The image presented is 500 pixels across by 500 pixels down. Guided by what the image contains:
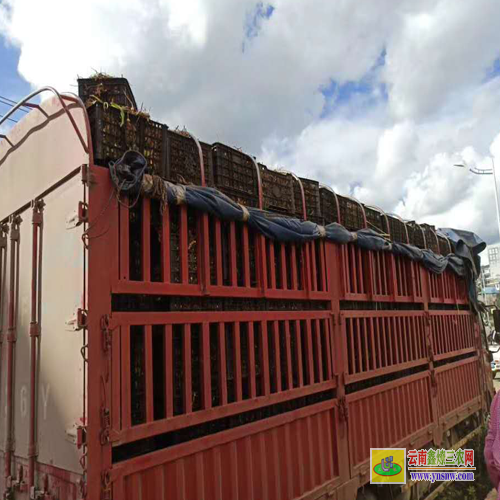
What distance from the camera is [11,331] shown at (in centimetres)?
312

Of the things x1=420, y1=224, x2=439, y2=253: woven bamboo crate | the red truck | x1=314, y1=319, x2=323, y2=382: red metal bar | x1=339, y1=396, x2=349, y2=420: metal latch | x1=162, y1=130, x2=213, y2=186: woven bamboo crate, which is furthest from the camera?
x1=420, y1=224, x2=439, y2=253: woven bamboo crate

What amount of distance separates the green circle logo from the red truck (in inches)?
10.5

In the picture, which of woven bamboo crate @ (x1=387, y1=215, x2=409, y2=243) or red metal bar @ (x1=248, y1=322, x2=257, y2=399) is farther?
woven bamboo crate @ (x1=387, y1=215, x2=409, y2=243)

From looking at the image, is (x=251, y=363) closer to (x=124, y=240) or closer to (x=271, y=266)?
(x=271, y=266)

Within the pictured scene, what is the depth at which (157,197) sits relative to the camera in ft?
9.19

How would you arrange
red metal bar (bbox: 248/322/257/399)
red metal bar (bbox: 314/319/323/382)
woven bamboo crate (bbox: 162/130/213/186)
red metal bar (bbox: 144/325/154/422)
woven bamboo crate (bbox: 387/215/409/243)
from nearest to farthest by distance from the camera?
red metal bar (bbox: 144/325/154/422), woven bamboo crate (bbox: 162/130/213/186), red metal bar (bbox: 248/322/257/399), red metal bar (bbox: 314/319/323/382), woven bamboo crate (bbox: 387/215/409/243)

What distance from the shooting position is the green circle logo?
4.53 meters

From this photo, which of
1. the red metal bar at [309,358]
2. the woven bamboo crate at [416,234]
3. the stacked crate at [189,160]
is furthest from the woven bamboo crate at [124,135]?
the woven bamboo crate at [416,234]

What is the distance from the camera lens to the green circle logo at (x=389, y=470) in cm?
453

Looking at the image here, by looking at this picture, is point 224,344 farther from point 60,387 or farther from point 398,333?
point 398,333

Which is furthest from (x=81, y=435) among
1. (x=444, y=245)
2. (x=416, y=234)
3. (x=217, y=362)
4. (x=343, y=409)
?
(x=444, y=245)

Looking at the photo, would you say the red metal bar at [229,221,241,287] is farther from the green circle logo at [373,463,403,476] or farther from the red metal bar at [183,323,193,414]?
the green circle logo at [373,463,403,476]

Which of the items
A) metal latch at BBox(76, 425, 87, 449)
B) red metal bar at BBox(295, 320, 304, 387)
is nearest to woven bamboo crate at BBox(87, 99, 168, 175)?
metal latch at BBox(76, 425, 87, 449)

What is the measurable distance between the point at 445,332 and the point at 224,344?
5.11 metres
